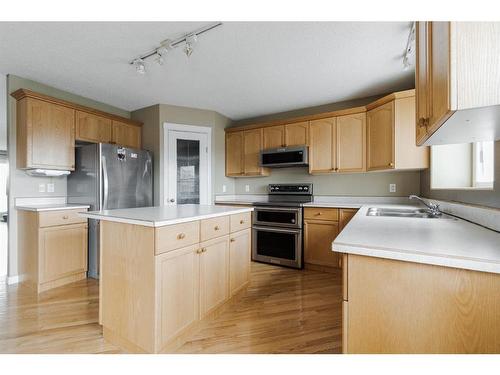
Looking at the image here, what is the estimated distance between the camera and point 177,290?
157 cm

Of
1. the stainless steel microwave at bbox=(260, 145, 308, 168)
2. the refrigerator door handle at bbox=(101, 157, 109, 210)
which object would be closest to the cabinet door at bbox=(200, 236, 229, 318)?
the refrigerator door handle at bbox=(101, 157, 109, 210)

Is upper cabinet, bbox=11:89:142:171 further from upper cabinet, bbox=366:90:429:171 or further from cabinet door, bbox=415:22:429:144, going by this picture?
upper cabinet, bbox=366:90:429:171

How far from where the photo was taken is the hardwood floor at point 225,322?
1.61 m

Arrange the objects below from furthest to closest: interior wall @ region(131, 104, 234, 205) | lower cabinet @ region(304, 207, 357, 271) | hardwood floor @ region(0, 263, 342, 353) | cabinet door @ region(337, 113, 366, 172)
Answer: interior wall @ region(131, 104, 234, 205) → cabinet door @ region(337, 113, 366, 172) → lower cabinet @ region(304, 207, 357, 271) → hardwood floor @ region(0, 263, 342, 353)

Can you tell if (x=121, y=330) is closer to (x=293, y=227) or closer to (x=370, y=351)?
(x=370, y=351)

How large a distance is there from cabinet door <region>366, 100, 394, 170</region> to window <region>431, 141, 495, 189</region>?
421 mm

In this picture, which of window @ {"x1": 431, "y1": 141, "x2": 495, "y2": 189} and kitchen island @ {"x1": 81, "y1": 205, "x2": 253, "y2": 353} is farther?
window @ {"x1": 431, "y1": 141, "x2": 495, "y2": 189}

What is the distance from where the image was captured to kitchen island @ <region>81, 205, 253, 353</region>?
1444 millimetres

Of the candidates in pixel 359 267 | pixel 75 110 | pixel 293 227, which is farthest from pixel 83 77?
pixel 359 267

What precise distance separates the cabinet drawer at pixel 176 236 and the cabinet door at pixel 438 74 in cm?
144

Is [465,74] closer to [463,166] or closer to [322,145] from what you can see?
[463,166]

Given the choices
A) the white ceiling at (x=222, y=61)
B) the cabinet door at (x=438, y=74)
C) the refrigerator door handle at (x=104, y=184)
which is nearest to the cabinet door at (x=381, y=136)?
the white ceiling at (x=222, y=61)

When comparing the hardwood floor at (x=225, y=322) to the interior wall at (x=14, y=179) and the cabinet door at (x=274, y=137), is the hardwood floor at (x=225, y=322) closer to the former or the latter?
the interior wall at (x=14, y=179)

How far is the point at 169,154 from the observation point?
12.3 ft
